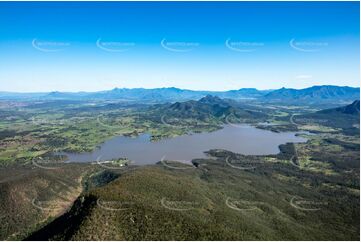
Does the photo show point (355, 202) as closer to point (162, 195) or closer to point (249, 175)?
point (249, 175)

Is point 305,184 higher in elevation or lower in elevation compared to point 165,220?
lower

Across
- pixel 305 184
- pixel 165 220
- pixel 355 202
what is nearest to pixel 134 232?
pixel 165 220

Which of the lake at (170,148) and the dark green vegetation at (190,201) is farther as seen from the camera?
the lake at (170,148)

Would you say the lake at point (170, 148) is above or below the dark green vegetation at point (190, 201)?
below

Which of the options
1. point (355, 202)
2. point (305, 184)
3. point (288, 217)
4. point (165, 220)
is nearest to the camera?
point (165, 220)

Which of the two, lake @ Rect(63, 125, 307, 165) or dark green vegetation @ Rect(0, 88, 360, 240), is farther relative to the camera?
lake @ Rect(63, 125, 307, 165)

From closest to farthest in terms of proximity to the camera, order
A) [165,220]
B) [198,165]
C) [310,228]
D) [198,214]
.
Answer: [165,220], [198,214], [310,228], [198,165]

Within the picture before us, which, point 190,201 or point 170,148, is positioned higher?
point 190,201

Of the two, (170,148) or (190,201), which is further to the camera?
(170,148)

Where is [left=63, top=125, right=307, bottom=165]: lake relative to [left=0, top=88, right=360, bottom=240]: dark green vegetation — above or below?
below

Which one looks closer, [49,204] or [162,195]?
[162,195]

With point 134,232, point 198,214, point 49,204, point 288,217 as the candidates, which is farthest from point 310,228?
point 49,204
